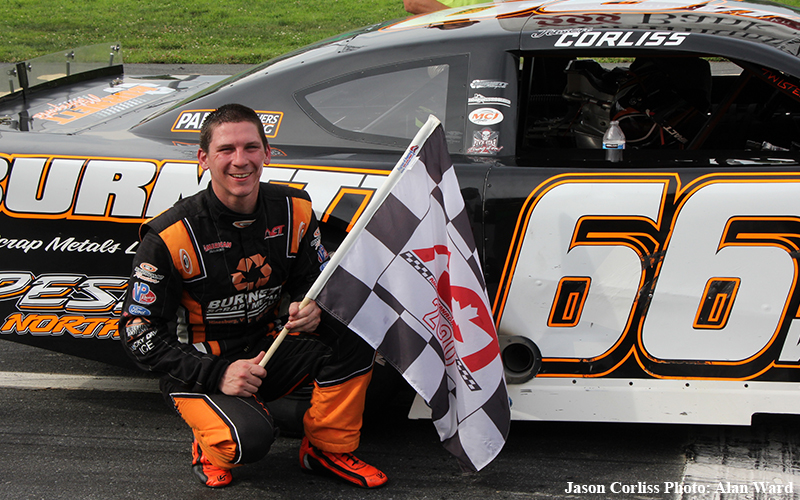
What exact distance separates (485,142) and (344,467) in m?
1.13

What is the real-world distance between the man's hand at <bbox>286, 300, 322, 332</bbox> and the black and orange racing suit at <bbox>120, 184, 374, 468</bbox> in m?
0.09

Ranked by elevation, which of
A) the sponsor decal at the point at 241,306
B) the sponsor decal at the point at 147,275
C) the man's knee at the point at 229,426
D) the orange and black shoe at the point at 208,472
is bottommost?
the orange and black shoe at the point at 208,472

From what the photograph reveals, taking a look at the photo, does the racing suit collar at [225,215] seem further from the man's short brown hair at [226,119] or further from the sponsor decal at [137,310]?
the sponsor decal at [137,310]

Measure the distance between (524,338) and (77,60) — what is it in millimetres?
2477

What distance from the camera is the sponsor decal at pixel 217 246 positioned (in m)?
2.26

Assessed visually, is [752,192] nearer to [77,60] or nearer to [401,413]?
[401,413]

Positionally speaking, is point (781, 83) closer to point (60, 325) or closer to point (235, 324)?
point (235, 324)

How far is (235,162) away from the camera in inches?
87.0

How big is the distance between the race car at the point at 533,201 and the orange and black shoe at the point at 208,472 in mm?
501

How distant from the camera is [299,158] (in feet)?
8.39

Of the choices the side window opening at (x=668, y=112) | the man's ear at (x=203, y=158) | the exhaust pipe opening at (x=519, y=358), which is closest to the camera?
the man's ear at (x=203, y=158)

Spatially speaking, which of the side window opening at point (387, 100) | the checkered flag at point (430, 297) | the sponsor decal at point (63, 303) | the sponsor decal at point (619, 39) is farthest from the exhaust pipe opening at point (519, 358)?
the sponsor decal at point (63, 303)

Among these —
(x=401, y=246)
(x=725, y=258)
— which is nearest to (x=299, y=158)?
(x=401, y=246)

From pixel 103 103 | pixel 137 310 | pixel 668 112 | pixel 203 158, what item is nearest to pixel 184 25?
pixel 103 103
